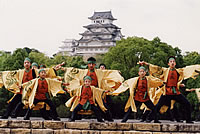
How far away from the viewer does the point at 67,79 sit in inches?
561

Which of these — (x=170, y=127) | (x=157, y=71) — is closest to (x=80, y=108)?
(x=157, y=71)

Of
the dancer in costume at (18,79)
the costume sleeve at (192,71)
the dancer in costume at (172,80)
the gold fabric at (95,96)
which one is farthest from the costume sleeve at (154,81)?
the dancer in costume at (18,79)

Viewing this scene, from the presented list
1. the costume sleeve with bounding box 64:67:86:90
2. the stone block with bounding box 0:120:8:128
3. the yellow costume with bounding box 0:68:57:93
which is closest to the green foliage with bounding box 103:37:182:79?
the costume sleeve with bounding box 64:67:86:90

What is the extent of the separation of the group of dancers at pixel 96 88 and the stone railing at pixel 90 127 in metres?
0.71

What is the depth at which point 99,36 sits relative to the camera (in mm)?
70188

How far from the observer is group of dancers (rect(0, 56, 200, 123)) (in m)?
12.7

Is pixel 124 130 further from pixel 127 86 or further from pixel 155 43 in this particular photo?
pixel 155 43

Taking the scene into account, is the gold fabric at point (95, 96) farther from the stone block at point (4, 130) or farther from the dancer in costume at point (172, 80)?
the stone block at point (4, 130)

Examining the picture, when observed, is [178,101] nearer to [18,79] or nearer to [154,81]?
[154,81]

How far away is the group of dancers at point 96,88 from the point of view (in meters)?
12.7

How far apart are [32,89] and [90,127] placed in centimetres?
248

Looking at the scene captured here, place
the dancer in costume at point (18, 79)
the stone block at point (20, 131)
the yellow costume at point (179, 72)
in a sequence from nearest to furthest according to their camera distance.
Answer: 1. the stone block at point (20, 131)
2. the yellow costume at point (179, 72)
3. the dancer in costume at point (18, 79)

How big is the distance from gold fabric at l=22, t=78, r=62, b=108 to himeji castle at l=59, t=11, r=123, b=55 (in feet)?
175

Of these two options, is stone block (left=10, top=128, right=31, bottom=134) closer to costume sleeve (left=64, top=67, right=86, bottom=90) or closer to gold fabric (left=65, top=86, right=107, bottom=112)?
gold fabric (left=65, top=86, right=107, bottom=112)
